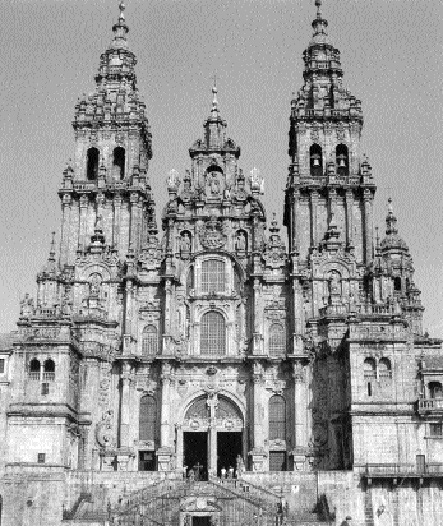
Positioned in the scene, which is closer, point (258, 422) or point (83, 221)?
point (258, 422)

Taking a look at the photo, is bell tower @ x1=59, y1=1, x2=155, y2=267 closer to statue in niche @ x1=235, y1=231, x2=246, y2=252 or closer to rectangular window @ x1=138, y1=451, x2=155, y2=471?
statue in niche @ x1=235, y1=231, x2=246, y2=252

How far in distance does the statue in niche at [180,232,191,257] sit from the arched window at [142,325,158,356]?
5910 millimetres

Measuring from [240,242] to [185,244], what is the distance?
13.4 feet

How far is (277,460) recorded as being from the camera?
2336 inches

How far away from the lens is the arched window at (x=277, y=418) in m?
59.9

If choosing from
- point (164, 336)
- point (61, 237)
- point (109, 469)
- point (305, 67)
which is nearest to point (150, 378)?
point (164, 336)

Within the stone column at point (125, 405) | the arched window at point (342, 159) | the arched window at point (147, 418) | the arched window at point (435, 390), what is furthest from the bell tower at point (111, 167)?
the arched window at point (435, 390)

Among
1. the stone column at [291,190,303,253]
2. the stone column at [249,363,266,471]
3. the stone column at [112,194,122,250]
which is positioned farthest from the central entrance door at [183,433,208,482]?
the stone column at [291,190,303,253]

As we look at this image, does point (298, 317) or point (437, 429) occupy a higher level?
point (298, 317)

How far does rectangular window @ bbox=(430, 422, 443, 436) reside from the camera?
180 ft

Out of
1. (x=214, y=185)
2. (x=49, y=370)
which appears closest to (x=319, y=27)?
(x=214, y=185)

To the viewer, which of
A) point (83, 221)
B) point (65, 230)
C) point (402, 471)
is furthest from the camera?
point (83, 221)

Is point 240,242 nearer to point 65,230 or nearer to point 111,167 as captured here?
point 111,167

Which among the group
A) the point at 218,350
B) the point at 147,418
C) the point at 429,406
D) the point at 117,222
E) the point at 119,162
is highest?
the point at 119,162
